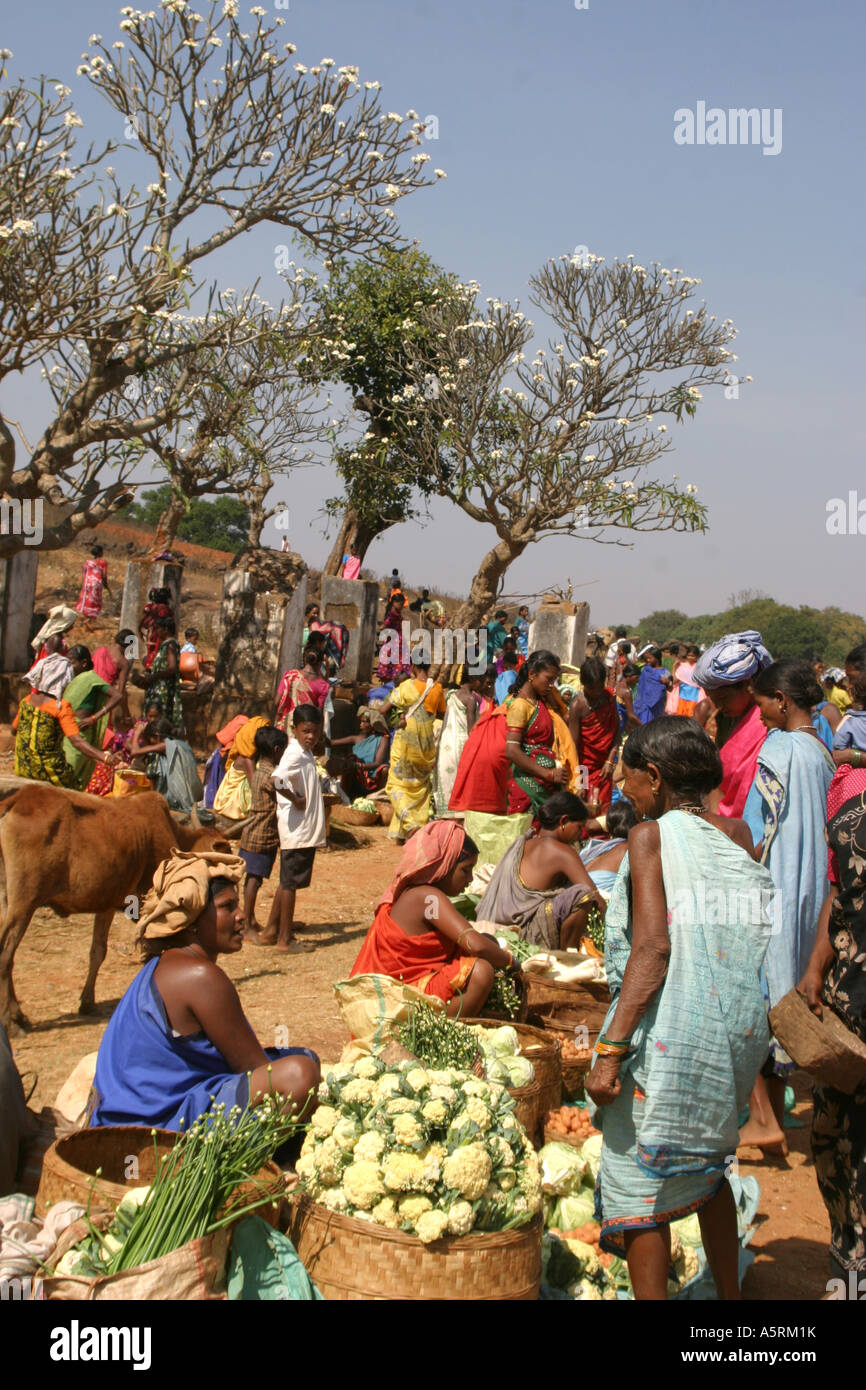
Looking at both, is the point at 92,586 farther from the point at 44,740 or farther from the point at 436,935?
the point at 436,935

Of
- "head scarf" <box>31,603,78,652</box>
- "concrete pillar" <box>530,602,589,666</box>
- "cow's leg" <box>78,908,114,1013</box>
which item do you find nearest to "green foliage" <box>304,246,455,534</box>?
"concrete pillar" <box>530,602,589,666</box>

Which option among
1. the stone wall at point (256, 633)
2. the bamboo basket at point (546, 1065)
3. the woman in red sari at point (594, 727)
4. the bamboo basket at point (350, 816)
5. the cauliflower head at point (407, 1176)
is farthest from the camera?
the stone wall at point (256, 633)

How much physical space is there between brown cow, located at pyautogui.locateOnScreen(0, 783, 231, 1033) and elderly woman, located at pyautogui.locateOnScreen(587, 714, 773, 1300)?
381 centimetres

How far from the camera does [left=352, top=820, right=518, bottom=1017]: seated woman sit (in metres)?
5.09

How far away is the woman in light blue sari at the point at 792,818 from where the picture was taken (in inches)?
184

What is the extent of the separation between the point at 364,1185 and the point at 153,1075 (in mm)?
872

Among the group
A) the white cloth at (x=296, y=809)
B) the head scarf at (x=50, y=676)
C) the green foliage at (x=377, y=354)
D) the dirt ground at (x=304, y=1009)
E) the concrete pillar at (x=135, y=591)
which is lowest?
the dirt ground at (x=304, y=1009)

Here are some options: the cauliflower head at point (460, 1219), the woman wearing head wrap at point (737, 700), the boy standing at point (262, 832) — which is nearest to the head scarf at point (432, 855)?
the woman wearing head wrap at point (737, 700)

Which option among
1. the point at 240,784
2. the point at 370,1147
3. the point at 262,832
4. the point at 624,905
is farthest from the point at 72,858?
the point at 624,905

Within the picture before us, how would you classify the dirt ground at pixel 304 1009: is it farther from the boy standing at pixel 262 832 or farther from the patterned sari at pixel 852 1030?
the patterned sari at pixel 852 1030

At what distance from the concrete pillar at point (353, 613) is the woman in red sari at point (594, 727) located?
25.6ft

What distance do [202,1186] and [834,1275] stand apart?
188cm

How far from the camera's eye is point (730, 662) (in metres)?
5.30

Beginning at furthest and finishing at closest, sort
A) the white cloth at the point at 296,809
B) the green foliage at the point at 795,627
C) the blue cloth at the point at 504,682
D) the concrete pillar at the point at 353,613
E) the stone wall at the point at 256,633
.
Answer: the green foliage at the point at 795,627
the concrete pillar at the point at 353,613
the stone wall at the point at 256,633
the blue cloth at the point at 504,682
the white cloth at the point at 296,809
